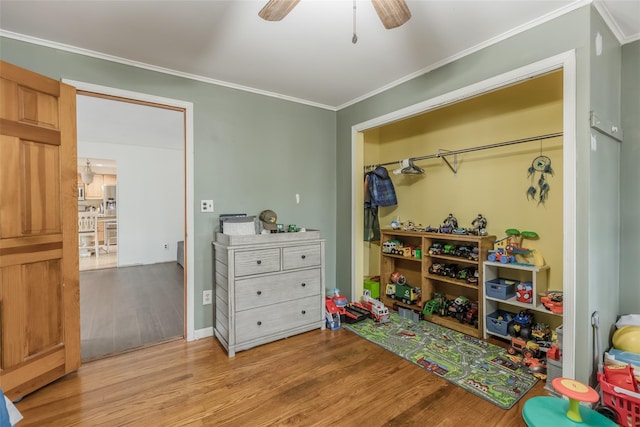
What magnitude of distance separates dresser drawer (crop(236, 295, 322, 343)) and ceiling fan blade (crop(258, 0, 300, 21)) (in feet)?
7.02

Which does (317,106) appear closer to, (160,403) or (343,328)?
(343,328)

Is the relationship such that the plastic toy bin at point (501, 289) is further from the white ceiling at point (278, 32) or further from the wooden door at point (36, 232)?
the wooden door at point (36, 232)

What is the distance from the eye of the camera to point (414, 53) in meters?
2.37

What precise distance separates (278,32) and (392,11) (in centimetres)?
98

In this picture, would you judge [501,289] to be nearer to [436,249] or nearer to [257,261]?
[436,249]

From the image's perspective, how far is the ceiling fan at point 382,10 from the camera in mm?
1372

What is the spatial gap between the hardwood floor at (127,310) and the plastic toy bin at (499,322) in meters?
2.92

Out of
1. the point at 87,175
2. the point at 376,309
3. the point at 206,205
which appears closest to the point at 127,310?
the point at 206,205

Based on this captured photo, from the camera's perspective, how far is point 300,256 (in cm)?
281

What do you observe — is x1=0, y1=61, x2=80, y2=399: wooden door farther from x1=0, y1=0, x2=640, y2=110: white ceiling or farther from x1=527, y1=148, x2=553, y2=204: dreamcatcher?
x1=527, y1=148, x2=553, y2=204: dreamcatcher

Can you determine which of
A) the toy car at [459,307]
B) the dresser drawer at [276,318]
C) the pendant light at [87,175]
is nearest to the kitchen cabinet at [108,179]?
the pendant light at [87,175]

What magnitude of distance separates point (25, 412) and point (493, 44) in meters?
3.98

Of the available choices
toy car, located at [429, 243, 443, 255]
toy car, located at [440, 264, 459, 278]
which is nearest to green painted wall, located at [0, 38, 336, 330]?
toy car, located at [429, 243, 443, 255]

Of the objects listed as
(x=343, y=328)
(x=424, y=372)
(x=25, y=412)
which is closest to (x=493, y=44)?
(x=424, y=372)
